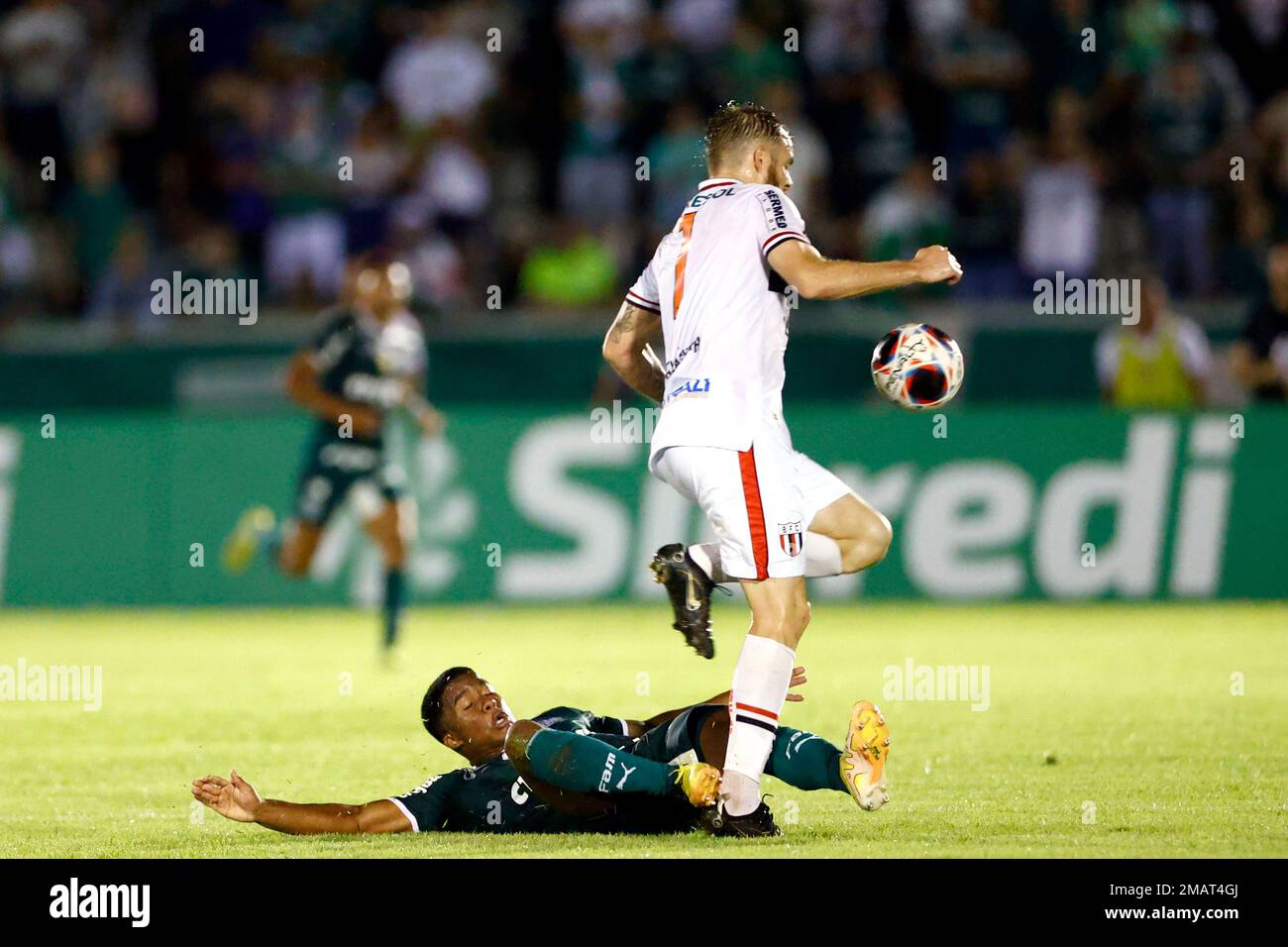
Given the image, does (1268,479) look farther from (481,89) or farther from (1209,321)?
(481,89)

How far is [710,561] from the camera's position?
7.45 meters

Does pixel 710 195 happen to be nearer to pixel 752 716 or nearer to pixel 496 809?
pixel 752 716

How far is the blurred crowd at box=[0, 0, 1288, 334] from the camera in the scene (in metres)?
18.0

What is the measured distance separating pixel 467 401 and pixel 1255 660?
7.55 m

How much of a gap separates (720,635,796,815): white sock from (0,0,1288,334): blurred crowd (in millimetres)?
10513

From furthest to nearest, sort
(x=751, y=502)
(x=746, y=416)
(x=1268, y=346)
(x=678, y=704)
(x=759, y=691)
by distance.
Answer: (x=1268, y=346) → (x=678, y=704) → (x=746, y=416) → (x=751, y=502) → (x=759, y=691)

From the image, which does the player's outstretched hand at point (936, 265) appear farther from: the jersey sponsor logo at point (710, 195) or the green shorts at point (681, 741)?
the green shorts at point (681, 741)

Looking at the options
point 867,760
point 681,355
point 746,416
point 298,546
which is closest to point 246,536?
point 298,546

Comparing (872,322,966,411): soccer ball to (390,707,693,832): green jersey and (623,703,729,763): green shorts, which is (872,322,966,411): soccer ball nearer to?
(623,703,729,763): green shorts

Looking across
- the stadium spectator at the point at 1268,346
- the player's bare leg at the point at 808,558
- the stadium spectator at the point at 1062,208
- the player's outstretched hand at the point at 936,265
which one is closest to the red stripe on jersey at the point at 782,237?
the player's outstretched hand at the point at 936,265

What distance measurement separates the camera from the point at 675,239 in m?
7.42

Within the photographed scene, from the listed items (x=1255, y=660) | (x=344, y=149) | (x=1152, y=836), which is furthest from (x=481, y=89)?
(x=1152, y=836)

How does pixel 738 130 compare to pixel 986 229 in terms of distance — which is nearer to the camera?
pixel 738 130

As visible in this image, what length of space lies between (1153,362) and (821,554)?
9094mm
